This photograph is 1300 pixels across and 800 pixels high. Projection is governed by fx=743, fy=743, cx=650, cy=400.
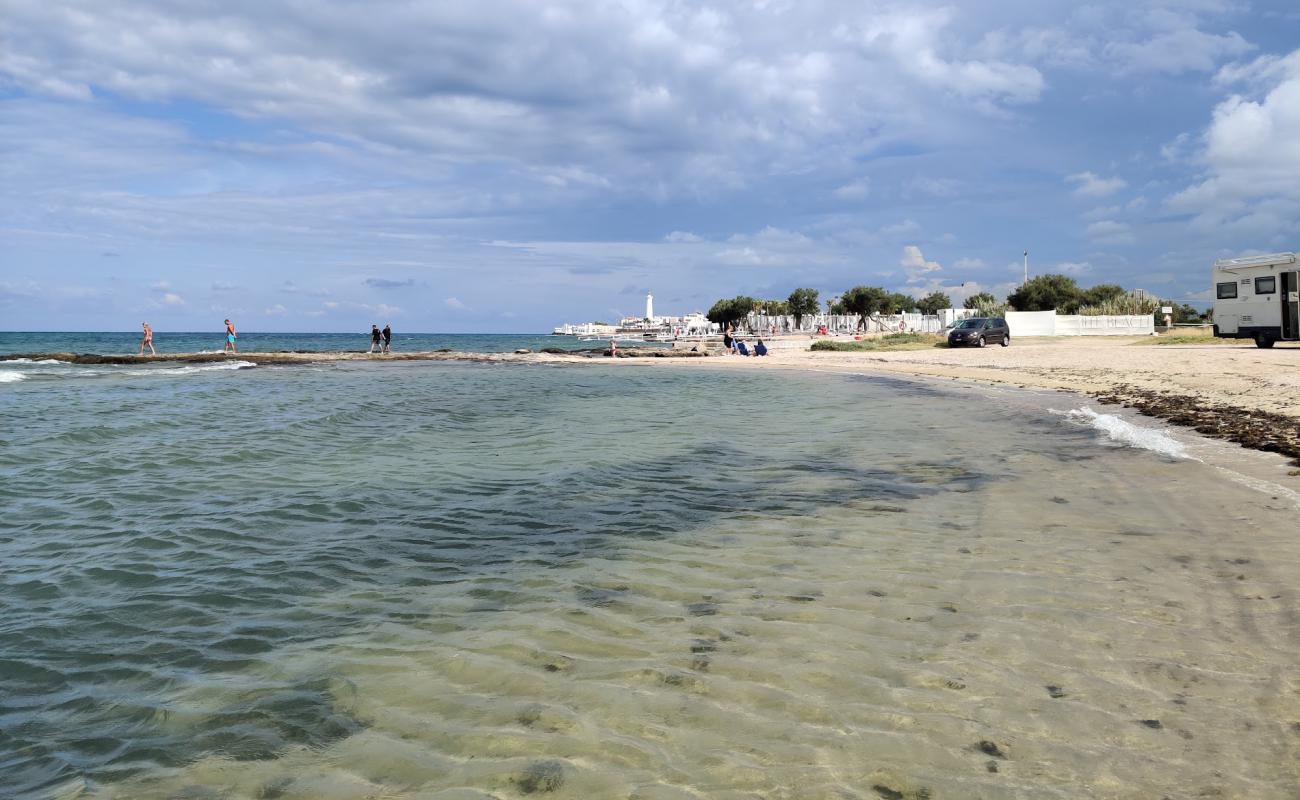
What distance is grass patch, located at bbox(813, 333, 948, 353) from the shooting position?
51.6m

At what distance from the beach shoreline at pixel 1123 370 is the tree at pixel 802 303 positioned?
139 ft

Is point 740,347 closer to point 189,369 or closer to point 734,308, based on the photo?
point 189,369

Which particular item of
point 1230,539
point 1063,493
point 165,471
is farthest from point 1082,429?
point 165,471

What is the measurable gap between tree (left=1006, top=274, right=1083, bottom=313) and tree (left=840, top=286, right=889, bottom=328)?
44.5ft

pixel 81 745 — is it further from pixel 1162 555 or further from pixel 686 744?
pixel 1162 555

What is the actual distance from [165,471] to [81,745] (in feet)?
29.4

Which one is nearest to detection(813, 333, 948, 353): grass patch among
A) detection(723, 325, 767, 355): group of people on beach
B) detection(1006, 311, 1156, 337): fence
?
detection(723, 325, 767, 355): group of people on beach

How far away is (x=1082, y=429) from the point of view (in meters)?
14.2

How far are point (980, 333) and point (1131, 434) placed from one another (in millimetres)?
35494

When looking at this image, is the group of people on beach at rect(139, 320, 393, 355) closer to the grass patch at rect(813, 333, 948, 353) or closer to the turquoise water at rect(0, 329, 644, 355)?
the turquoise water at rect(0, 329, 644, 355)

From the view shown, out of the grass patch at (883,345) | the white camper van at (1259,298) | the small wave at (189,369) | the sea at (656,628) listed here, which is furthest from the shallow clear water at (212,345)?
the white camper van at (1259,298)

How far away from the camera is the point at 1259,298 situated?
29047 millimetres

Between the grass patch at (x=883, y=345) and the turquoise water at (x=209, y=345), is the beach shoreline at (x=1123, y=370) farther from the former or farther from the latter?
the turquoise water at (x=209, y=345)

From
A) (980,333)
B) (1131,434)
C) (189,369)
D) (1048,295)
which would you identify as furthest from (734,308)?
(1131,434)
